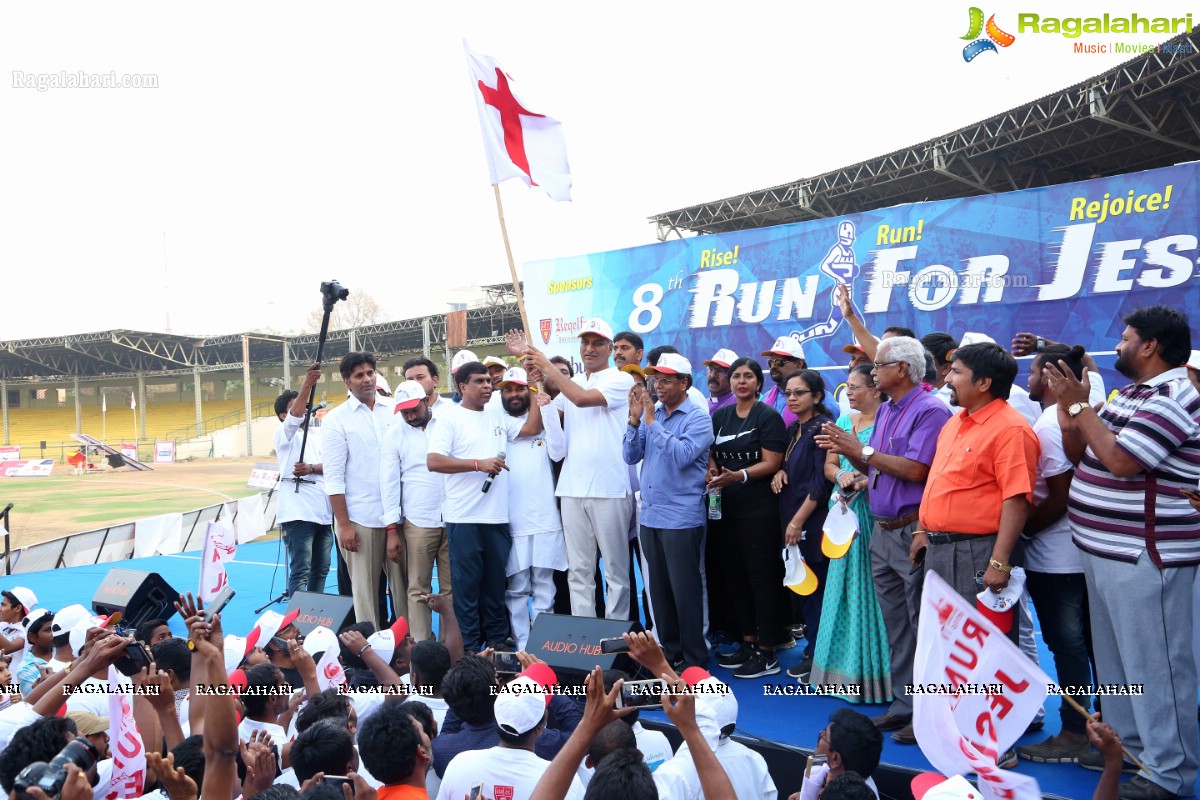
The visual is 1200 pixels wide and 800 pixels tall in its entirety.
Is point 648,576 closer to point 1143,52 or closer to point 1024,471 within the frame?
point 1024,471

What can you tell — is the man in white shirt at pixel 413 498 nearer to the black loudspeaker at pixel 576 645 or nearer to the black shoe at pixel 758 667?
the black loudspeaker at pixel 576 645

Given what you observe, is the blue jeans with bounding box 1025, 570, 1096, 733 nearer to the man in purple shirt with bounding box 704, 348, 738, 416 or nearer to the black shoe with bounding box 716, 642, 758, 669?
the black shoe with bounding box 716, 642, 758, 669

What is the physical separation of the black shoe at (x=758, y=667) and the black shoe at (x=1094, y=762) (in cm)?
184

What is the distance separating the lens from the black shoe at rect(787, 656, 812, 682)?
5177 millimetres

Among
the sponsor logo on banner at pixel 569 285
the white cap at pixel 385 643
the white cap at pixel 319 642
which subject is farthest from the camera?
the sponsor logo on banner at pixel 569 285

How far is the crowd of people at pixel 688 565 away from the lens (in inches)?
113

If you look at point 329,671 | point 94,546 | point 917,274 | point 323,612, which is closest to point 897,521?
point 329,671

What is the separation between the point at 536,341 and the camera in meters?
13.0

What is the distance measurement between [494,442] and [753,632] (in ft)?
6.74

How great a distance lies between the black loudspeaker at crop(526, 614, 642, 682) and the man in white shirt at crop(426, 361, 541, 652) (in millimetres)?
1206

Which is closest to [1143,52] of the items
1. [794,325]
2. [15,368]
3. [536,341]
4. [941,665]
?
[794,325]

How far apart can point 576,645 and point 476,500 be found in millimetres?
1623

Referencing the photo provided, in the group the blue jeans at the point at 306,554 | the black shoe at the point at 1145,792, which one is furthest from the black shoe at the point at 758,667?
the blue jeans at the point at 306,554

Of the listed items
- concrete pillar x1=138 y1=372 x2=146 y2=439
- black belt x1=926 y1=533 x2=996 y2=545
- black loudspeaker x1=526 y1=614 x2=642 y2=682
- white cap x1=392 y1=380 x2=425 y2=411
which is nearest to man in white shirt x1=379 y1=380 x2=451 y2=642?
white cap x1=392 y1=380 x2=425 y2=411
